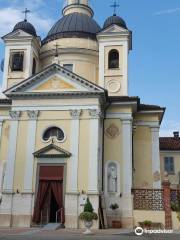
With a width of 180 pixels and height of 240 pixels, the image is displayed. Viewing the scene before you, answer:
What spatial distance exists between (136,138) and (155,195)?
5.12 metres

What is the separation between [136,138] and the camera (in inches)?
1113

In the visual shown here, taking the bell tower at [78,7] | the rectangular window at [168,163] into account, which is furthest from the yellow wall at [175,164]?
the bell tower at [78,7]

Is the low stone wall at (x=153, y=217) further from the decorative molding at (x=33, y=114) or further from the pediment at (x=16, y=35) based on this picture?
the pediment at (x=16, y=35)

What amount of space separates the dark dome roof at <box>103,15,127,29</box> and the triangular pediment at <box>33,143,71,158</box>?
1167 cm

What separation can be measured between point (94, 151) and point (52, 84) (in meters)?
5.43

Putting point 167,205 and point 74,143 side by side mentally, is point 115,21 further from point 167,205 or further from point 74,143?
point 167,205

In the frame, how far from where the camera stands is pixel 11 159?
81.9 feet

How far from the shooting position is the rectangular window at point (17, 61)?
30484 millimetres

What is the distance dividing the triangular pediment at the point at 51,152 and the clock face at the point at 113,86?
674 cm

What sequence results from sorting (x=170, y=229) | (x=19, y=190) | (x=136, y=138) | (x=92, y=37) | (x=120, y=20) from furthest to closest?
(x=92, y=37) < (x=120, y=20) < (x=136, y=138) < (x=19, y=190) < (x=170, y=229)

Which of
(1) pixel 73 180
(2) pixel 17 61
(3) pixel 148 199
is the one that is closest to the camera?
(1) pixel 73 180

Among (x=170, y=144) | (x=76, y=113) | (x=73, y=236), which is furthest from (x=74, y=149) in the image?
(x=170, y=144)

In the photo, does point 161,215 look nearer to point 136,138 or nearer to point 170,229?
point 170,229

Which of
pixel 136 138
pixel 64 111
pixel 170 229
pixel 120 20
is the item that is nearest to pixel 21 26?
pixel 120 20
